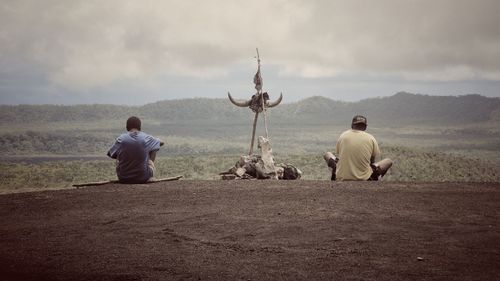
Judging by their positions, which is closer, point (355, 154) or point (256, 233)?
point (256, 233)

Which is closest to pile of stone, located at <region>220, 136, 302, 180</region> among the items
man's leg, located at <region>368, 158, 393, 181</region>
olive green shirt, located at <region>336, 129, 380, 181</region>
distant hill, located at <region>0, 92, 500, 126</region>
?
olive green shirt, located at <region>336, 129, 380, 181</region>

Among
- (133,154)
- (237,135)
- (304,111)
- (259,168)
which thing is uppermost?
(304,111)

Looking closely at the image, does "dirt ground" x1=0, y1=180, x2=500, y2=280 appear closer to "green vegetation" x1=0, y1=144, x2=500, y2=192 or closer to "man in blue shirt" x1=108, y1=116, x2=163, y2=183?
"man in blue shirt" x1=108, y1=116, x2=163, y2=183

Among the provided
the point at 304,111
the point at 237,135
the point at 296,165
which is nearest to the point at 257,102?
the point at 296,165

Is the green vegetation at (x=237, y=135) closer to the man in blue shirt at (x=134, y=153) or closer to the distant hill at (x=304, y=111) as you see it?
the distant hill at (x=304, y=111)

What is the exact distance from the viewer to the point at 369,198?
9516mm

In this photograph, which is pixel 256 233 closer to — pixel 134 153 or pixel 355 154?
pixel 355 154

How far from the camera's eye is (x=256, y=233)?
24.2 feet

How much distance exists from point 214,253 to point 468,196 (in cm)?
504

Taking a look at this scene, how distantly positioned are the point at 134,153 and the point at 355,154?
13.4ft

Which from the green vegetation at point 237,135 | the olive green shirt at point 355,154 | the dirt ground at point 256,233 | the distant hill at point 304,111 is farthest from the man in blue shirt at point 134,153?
the distant hill at point 304,111

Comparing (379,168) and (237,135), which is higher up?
(379,168)

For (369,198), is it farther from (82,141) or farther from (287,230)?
(82,141)

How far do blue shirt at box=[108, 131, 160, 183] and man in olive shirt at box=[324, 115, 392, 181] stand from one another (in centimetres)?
354
